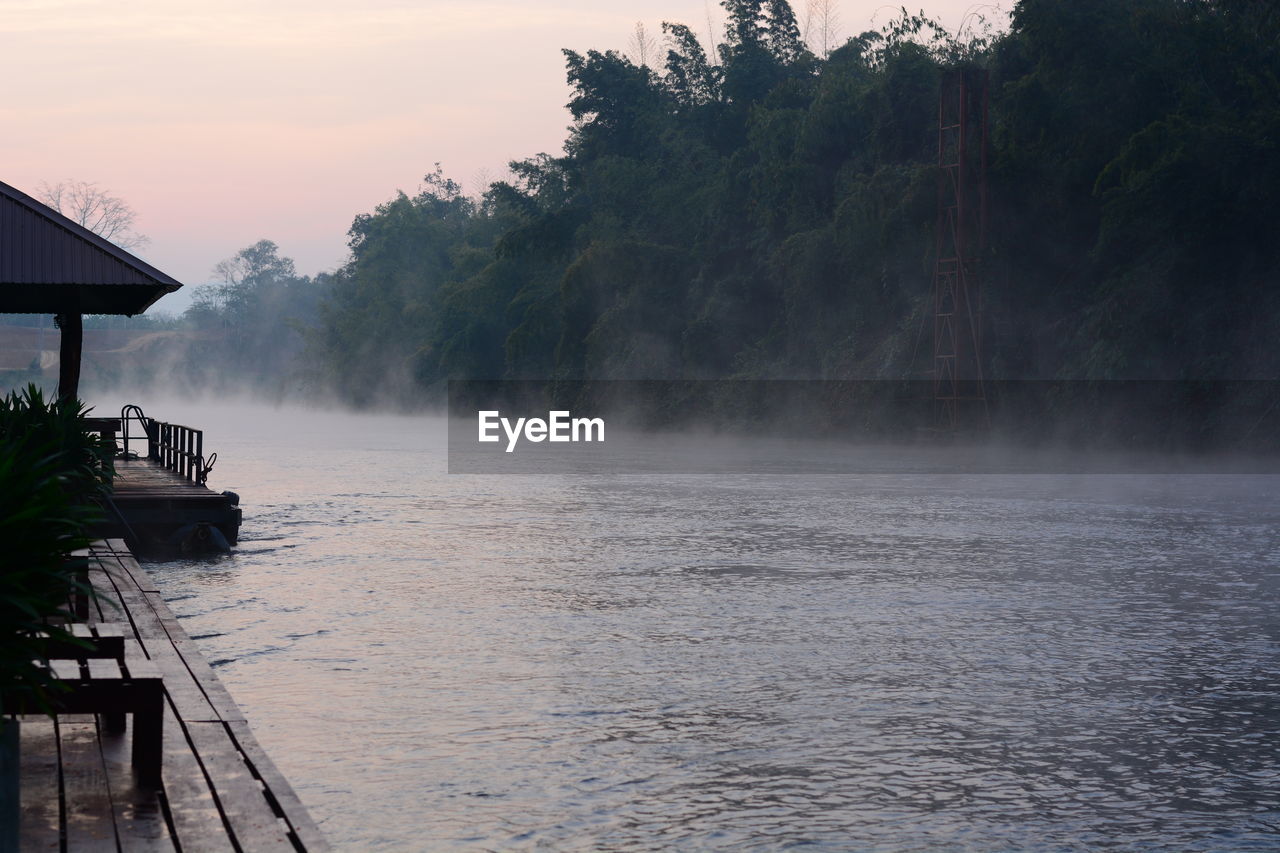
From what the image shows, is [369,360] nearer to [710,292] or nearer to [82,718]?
[710,292]

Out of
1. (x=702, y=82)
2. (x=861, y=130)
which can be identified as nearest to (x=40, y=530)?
(x=861, y=130)

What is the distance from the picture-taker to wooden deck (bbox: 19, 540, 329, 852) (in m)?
5.09

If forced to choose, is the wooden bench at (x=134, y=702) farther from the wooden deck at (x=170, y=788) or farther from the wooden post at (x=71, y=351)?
the wooden post at (x=71, y=351)

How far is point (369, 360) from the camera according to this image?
367 ft

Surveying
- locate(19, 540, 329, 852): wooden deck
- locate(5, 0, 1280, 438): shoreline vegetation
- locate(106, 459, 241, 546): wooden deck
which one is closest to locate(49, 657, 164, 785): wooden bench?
locate(19, 540, 329, 852): wooden deck

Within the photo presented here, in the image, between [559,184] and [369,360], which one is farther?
[369,360]

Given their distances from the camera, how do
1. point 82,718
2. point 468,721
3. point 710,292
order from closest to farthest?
point 82,718 → point 468,721 → point 710,292

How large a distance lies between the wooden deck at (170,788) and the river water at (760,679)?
0.90 meters

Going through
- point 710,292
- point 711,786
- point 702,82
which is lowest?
point 711,786

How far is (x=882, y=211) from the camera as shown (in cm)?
5112

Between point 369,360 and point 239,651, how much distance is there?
4017 inches

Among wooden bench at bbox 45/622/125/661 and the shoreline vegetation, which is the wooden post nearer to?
wooden bench at bbox 45/622/125/661

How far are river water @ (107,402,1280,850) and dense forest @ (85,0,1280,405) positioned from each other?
65.4ft

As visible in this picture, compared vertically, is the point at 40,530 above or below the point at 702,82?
below
